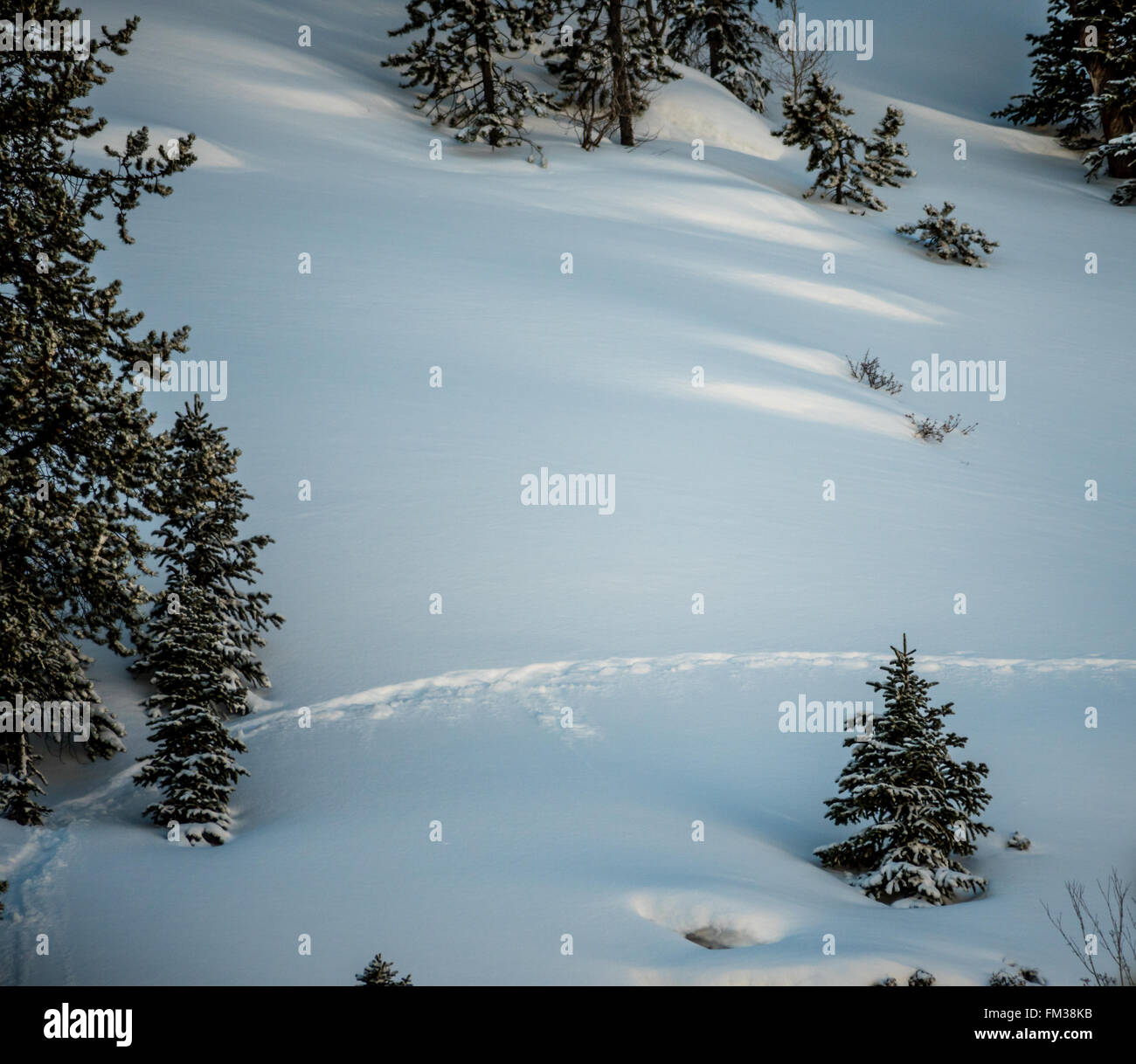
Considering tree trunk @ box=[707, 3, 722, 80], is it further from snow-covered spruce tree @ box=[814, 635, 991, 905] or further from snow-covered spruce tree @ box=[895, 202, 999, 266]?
snow-covered spruce tree @ box=[814, 635, 991, 905]

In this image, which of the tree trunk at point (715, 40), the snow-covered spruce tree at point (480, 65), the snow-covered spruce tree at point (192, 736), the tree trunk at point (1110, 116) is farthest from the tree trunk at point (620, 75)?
the snow-covered spruce tree at point (192, 736)

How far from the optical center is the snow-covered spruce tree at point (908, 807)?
5910 millimetres

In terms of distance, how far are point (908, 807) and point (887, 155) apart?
24.9 m

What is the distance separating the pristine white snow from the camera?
18.1 ft

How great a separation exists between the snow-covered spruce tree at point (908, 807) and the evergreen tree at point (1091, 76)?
88.1 ft

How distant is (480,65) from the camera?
24953 millimetres

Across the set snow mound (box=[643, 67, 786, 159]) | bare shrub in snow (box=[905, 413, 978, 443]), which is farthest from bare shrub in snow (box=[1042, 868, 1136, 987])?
snow mound (box=[643, 67, 786, 159])

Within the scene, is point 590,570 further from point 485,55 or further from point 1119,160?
point 1119,160

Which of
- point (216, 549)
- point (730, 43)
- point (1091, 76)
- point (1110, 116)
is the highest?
point (730, 43)

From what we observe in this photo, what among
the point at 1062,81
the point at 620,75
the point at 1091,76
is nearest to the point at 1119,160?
the point at 1091,76

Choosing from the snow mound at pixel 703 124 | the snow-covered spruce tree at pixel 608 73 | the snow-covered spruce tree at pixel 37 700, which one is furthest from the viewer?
the snow mound at pixel 703 124

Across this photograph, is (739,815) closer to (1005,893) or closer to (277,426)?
(1005,893)

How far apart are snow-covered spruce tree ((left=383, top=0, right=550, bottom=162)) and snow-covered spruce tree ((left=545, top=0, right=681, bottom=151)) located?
1266 mm

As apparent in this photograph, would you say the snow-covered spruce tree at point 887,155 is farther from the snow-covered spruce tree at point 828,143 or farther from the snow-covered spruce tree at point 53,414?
the snow-covered spruce tree at point 53,414
